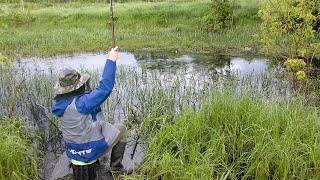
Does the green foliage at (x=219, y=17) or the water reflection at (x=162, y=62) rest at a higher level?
the green foliage at (x=219, y=17)

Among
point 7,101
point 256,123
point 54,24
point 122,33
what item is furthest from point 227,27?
point 256,123

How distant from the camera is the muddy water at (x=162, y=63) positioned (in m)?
12.3

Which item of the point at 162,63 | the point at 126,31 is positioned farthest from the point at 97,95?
the point at 126,31

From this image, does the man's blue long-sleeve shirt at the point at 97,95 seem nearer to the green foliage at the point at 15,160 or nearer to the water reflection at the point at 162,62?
the green foliage at the point at 15,160

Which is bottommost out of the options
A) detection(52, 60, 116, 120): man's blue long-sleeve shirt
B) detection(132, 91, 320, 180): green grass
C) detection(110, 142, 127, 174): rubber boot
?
detection(110, 142, 127, 174): rubber boot

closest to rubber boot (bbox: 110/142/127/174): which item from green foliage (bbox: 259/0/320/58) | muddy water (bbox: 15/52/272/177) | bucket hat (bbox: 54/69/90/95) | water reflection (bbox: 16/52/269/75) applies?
bucket hat (bbox: 54/69/90/95)

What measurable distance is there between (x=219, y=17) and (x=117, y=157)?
1273cm

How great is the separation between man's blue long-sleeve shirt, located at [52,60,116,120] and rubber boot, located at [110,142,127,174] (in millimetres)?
1058

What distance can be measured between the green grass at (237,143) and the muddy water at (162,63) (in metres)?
6.07

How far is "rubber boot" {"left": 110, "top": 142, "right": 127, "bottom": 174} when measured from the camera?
5258 millimetres

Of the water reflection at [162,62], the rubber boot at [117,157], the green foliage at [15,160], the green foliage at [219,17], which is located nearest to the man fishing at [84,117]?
the rubber boot at [117,157]

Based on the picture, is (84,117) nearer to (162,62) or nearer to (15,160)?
(15,160)

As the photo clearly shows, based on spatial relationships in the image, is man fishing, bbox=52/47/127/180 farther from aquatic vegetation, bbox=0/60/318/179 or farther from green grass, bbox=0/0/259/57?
green grass, bbox=0/0/259/57

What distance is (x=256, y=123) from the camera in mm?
5254
